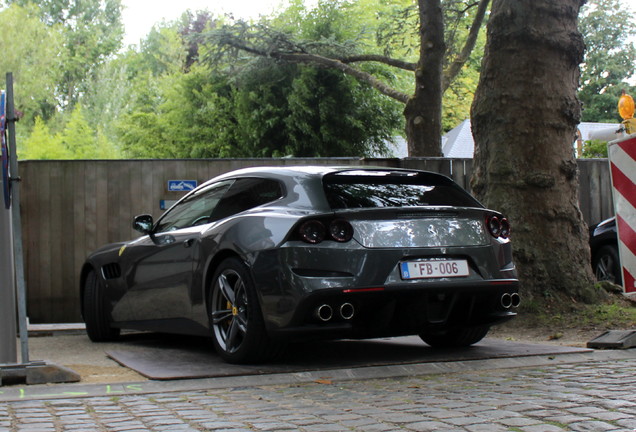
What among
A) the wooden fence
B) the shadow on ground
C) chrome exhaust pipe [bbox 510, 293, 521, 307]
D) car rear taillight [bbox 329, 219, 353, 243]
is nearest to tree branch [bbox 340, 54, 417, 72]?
the wooden fence

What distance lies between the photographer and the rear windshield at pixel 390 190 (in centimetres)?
621

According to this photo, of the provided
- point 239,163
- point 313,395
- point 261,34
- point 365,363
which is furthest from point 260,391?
point 261,34

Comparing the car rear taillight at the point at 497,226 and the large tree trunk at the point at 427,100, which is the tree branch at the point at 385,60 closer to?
the large tree trunk at the point at 427,100

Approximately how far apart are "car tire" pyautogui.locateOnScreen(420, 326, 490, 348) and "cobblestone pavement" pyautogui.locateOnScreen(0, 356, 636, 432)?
133 centimetres

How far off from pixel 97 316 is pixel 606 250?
684cm

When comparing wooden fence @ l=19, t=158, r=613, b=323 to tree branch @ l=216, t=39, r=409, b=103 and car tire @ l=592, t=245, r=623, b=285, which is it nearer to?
car tire @ l=592, t=245, r=623, b=285

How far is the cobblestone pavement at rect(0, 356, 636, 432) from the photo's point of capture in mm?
4215

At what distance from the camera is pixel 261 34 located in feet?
72.3

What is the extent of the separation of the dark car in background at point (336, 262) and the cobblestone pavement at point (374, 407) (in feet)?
1.84

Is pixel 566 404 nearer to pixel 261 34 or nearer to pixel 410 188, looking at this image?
pixel 410 188

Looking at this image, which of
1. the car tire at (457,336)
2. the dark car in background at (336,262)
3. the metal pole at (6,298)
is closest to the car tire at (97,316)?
the dark car in background at (336,262)

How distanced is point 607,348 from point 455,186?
1.66 m

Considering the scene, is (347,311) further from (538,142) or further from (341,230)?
(538,142)

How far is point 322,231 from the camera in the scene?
5914mm
